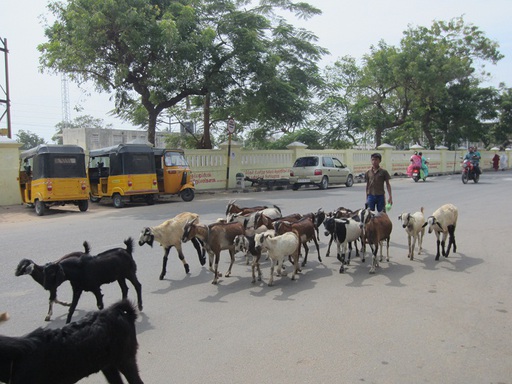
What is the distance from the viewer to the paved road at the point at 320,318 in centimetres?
410

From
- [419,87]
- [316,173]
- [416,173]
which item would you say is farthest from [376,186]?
[419,87]

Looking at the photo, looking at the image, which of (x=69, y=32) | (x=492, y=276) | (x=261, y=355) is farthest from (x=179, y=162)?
(x=261, y=355)

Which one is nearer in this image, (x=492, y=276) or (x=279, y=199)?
(x=492, y=276)

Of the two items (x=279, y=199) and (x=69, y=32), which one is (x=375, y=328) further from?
(x=69, y=32)

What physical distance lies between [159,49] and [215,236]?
45.1 feet

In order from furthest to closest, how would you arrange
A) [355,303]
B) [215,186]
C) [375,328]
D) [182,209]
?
[215,186] → [182,209] → [355,303] → [375,328]

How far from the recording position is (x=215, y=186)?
76.7ft

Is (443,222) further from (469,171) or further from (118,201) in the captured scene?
(469,171)

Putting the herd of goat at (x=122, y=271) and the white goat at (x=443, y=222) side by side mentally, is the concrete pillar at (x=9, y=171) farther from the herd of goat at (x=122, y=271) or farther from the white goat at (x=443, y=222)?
the white goat at (x=443, y=222)

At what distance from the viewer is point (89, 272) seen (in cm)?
536

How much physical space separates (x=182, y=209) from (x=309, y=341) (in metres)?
11.1

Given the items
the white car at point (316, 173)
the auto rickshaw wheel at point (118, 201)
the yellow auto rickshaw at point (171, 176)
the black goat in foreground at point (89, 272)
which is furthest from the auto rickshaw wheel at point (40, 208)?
the white car at point (316, 173)

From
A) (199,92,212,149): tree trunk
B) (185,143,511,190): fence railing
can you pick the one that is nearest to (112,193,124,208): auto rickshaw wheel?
(185,143,511,190): fence railing

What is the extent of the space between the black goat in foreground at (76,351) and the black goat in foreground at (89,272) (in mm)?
2218
